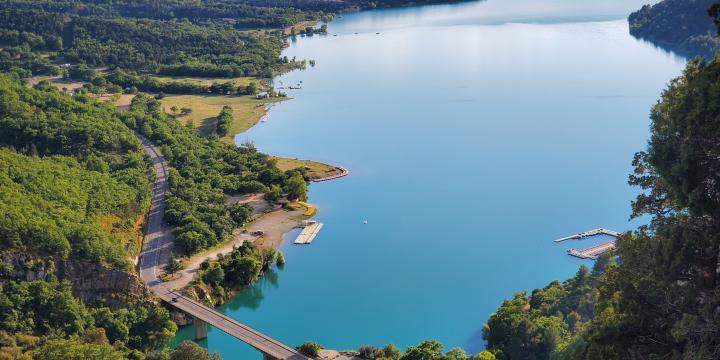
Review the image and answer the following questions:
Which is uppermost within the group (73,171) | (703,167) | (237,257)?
(703,167)

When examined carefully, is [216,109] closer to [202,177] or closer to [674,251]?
[202,177]

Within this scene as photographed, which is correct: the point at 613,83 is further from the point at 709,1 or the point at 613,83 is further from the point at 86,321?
the point at 86,321

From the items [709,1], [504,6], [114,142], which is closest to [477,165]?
[114,142]

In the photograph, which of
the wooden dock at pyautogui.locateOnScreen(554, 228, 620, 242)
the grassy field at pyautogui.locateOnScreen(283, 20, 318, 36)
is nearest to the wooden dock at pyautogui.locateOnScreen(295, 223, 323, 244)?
the wooden dock at pyautogui.locateOnScreen(554, 228, 620, 242)

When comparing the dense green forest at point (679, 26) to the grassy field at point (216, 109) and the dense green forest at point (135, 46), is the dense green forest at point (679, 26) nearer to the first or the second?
the dense green forest at point (135, 46)

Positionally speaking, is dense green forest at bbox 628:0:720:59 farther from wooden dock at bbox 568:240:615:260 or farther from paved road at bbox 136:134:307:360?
paved road at bbox 136:134:307:360

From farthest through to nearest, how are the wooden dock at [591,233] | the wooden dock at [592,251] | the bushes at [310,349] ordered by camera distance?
the wooden dock at [591,233] → the wooden dock at [592,251] → the bushes at [310,349]

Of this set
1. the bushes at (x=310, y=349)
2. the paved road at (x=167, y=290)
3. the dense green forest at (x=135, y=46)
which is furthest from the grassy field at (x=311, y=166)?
the dense green forest at (x=135, y=46)
